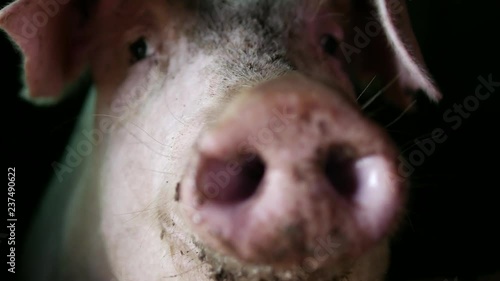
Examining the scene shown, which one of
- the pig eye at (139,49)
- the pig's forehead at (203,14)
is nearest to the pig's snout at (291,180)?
the pig's forehead at (203,14)

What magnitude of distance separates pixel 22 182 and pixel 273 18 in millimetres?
1200

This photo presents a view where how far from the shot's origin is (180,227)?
974 mm

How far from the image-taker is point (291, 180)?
79 centimetres

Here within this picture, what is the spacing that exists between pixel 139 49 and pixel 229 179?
749mm

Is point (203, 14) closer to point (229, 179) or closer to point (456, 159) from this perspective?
point (229, 179)

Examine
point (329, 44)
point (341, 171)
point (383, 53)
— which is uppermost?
point (341, 171)

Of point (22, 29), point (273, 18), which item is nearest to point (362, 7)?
point (273, 18)

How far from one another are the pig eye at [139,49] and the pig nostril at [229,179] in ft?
2.33

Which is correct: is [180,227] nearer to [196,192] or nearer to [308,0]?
[196,192]

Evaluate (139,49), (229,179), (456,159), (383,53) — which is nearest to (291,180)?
(229,179)

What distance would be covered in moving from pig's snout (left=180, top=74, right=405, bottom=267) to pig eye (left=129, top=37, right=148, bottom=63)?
25.3 inches

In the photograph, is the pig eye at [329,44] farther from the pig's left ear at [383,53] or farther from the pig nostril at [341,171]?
the pig nostril at [341,171]

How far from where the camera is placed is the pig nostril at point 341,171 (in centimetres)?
84

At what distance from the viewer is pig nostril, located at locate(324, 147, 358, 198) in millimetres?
845
